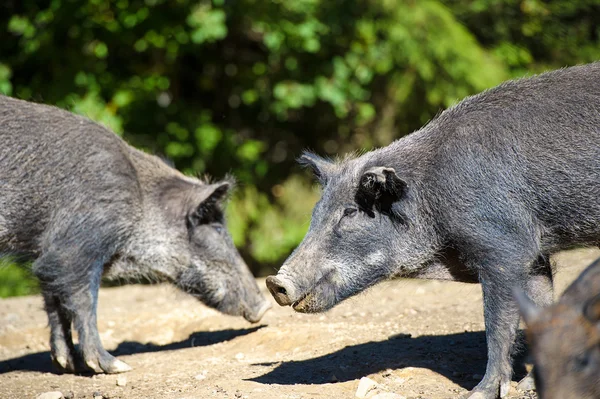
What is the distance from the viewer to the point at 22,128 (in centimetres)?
634

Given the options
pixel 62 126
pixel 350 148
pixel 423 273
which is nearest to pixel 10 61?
pixel 350 148

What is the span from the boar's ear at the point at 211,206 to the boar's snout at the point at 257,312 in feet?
2.78

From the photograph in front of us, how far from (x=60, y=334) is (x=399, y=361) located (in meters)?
2.69

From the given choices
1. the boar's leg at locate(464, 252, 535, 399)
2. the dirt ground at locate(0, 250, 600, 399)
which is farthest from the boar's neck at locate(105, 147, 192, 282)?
the boar's leg at locate(464, 252, 535, 399)

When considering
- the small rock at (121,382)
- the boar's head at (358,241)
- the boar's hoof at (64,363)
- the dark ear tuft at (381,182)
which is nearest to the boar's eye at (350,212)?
the boar's head at (358,241)

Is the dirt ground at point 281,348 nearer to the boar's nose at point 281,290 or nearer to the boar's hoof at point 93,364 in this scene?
the boar's hoof at point 93,364

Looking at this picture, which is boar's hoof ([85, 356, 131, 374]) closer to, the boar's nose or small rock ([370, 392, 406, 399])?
the boar's nose

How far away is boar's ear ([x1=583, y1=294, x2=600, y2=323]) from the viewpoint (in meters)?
3.03

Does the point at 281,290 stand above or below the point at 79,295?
above

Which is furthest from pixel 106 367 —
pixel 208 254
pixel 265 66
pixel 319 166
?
pixel 265 66

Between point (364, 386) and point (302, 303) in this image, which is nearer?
point (364, 386)

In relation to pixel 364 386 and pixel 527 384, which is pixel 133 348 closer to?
pixel 364 386

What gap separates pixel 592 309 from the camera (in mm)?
3037

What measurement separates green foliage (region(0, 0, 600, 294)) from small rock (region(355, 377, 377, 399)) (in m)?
6.65
